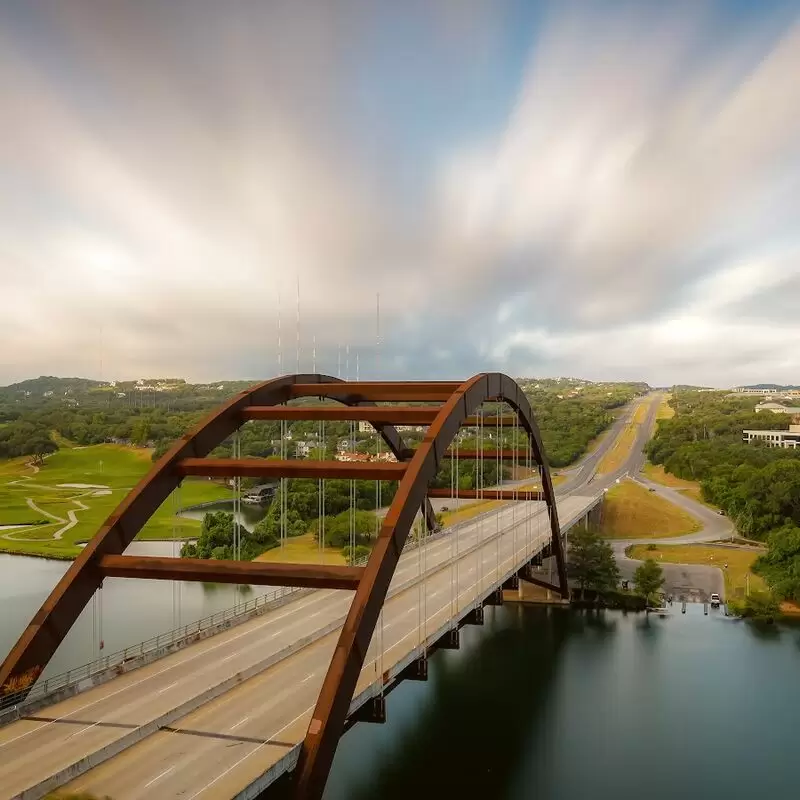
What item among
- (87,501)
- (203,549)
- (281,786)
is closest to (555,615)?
(203,549)

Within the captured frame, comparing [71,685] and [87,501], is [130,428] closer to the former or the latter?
[87,501]

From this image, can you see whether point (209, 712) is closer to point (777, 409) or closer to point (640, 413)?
point (777, 409)

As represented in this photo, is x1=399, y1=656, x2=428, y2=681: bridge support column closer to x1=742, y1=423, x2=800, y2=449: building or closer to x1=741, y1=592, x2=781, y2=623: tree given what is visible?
x1=741, y1=592, x2=781, y2=623: tree

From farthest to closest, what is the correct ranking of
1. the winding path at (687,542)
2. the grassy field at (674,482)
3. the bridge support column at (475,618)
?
the grassy field at (674,482), the winding path at (687,542), the bridge support column at (475,618)

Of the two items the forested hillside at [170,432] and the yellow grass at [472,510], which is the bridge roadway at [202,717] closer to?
the yellow grass at [472,510]

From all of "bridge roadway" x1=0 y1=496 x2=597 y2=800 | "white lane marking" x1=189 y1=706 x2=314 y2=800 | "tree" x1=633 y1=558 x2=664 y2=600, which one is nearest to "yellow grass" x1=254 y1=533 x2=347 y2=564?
"tree" x1=633 y1=558 x2=664 y2=600

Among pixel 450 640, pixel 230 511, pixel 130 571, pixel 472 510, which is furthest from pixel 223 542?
pixel 130 571

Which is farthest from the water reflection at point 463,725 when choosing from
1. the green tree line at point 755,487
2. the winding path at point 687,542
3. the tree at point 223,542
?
the tree at point 223,542
